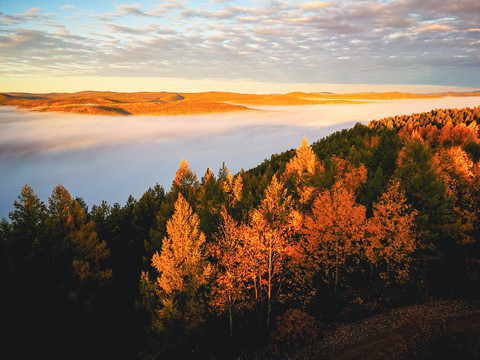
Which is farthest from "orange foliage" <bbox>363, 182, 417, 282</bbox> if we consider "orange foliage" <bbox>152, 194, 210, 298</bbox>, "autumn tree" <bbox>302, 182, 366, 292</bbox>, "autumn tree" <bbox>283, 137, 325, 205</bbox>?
"orange foliage" <bbox>152, 194, 210, 298</bbox>

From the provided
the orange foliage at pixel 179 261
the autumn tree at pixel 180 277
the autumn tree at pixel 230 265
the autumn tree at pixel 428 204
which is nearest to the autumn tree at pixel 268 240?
the autumn tree at pixel 230 265

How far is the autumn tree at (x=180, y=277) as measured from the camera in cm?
2106

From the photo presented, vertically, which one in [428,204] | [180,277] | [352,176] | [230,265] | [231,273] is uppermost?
[352,176]

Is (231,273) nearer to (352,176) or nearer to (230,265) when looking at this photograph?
(230,265)

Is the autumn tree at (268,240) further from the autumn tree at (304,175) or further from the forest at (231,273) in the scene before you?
the autumn tree at (304,175)

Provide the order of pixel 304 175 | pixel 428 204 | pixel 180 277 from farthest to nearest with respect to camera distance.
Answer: pixel 304 175
pixel 428 204
pixel 180 277

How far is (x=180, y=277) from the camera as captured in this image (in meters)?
21.3

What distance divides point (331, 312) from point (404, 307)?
6102mm

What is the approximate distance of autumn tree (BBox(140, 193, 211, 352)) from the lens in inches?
829

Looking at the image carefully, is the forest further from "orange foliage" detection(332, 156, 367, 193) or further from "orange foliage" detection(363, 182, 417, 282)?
"orange foliage" detection(332, 156, 367, 193)

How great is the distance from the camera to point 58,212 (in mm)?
25250

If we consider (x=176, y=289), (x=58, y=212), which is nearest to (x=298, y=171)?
(x=176, y=289)

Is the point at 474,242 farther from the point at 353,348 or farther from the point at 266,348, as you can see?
the point at 266,348

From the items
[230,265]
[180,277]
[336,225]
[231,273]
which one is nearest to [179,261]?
[180,277]
